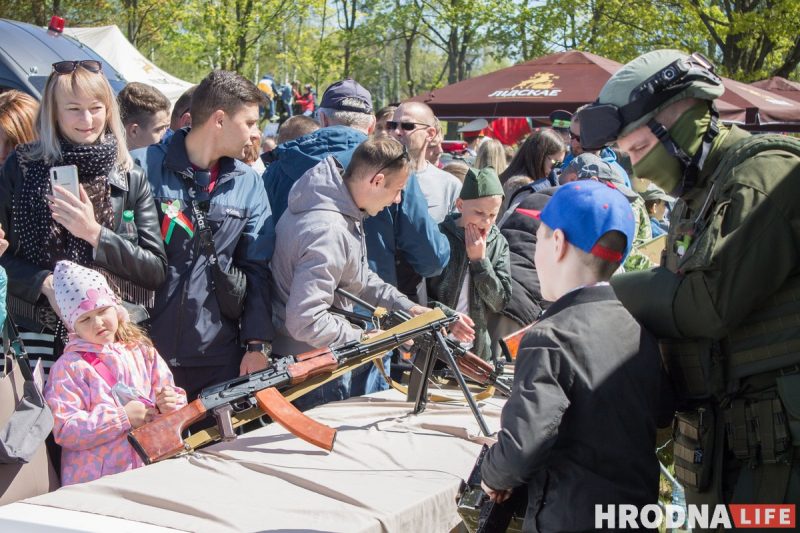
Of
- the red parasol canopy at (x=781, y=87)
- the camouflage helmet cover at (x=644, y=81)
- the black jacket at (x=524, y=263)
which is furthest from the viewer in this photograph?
the red parasol canopy at (x=781, y=87)

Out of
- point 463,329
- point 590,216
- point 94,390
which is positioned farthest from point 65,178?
point 590,216

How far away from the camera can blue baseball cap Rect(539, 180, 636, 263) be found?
2.40 meters

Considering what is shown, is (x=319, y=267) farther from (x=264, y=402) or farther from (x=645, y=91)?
(x=645, y=91)

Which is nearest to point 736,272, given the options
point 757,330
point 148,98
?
point 757,330

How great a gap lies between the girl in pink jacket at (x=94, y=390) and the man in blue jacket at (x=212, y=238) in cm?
36

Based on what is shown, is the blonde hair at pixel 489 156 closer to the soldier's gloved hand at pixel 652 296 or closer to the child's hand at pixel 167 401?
the child's hand at pixel 167 401

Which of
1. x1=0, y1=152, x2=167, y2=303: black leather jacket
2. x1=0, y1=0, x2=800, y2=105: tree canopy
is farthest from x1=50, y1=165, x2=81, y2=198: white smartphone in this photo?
x1=0, y1=0, x2=800, y2=105: tree canopy

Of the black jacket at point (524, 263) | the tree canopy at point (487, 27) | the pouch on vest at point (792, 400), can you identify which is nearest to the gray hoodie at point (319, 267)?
the black jacket at point (524, 263)

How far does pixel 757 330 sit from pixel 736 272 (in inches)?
7.8

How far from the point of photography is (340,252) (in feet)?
12.3

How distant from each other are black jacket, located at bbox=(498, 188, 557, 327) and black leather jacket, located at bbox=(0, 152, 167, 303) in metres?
2.24

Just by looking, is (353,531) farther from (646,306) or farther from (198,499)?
(646,306)

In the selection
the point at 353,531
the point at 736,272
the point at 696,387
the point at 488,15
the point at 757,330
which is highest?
the point at 488,15

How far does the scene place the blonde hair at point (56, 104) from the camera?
11.4 feet
